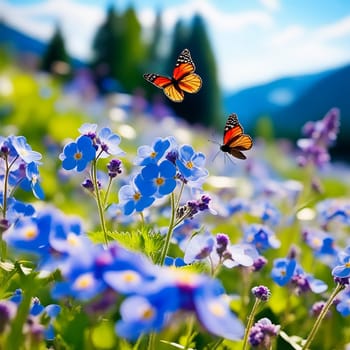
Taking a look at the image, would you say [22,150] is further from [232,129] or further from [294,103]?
[294,103]

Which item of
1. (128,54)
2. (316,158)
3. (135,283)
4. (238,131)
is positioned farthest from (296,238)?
(128,54)

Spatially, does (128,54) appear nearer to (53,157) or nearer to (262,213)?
(53,157)

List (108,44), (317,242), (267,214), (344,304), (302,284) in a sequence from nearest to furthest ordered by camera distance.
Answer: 1. (344,304)
2. (302,284)
3. (317,242)
4. (267,214)
5. (108,44)

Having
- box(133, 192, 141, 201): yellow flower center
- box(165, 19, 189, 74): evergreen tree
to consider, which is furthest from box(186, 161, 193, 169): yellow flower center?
box(165, 19, 189, 74): evergreen tree

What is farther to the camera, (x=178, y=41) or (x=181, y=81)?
(x=178, y=41)

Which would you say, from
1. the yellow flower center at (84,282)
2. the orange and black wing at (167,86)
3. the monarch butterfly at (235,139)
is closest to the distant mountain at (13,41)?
the orange and black wing at (167,86)

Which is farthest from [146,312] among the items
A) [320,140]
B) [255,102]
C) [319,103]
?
[319,103]
